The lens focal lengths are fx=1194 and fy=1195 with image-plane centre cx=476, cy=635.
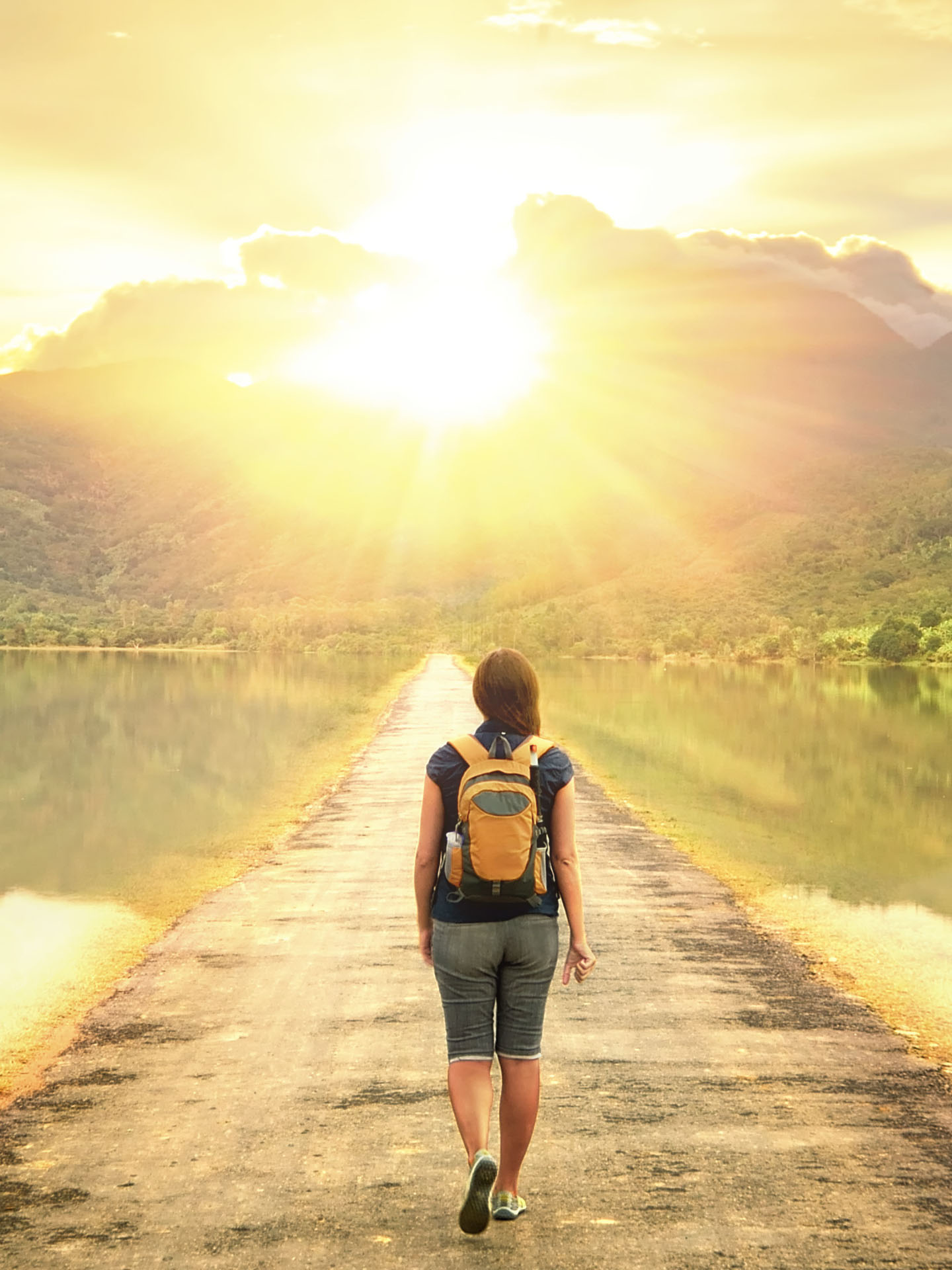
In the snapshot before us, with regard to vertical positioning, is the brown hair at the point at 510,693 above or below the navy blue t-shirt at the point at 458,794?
above

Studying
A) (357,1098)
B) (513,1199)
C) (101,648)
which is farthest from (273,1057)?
(101,648)

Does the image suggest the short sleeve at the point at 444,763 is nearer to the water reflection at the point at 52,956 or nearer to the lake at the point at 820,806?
the water reflection at the point at 52,956

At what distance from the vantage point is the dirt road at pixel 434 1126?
4598 mm

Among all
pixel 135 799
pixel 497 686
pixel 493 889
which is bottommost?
pixel 135 799

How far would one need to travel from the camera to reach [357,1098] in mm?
6082

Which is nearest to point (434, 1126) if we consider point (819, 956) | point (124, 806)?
point (819, 956)

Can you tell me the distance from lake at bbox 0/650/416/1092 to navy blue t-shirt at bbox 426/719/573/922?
147 inches

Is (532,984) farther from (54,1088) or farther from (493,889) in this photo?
(54,1088)

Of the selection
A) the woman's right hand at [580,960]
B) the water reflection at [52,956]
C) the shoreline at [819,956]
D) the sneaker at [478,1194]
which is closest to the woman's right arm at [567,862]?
the woman's right hand at [580,960]

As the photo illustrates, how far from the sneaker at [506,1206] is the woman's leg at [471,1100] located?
9.4 inches

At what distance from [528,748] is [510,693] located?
9.4 inches

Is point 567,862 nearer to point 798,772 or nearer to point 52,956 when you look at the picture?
point 52,956

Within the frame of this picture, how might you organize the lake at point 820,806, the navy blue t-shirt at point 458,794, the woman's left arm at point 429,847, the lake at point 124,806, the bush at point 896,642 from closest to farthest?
the navy blue t-shirt at point 458,794 → the woman's left arm at point 429,847 → the lake at point 124,806 → the lake at point 820,806 → the bush at point 896,642

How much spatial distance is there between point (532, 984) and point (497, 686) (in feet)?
3.84
